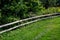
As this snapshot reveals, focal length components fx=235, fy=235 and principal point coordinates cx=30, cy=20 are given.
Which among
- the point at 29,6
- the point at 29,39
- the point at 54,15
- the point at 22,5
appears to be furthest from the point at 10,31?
the point at 54,15

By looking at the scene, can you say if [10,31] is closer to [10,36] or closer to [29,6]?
[10,36]

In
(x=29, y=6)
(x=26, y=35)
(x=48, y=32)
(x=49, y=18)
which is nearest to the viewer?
(x=26, y=35)

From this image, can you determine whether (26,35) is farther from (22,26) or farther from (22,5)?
(22,5)

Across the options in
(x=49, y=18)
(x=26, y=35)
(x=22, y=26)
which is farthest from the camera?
(x=49, y=18)

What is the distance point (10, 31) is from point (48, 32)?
288 cm

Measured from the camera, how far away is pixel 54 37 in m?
15.4

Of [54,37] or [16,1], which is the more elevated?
[16,1]

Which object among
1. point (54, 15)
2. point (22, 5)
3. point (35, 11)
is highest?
point (22, 5)

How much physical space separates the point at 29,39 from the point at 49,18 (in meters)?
11.3

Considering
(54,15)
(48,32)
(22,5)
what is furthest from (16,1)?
(54,15)

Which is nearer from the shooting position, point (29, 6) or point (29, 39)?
point (29, 39)

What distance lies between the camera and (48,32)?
1720cm

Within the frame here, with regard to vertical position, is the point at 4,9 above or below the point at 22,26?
above

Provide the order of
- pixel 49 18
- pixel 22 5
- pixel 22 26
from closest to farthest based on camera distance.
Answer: pixel 22 26, pixel 22 5, pixel 49 18
